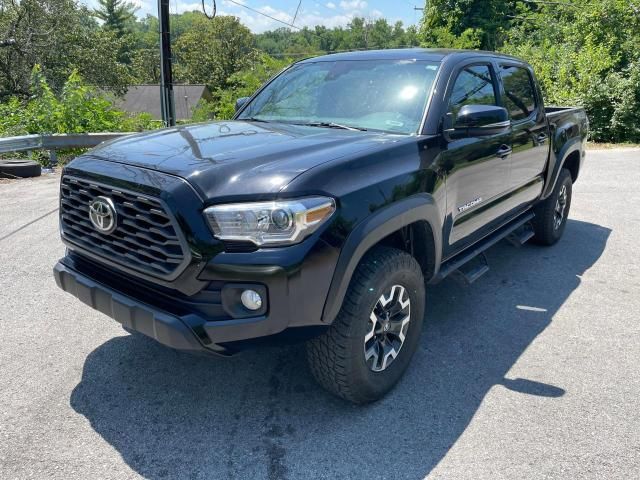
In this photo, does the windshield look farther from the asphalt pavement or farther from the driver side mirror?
the asphalt pavement

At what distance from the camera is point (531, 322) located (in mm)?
4012

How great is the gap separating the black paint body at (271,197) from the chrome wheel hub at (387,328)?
371 millimetres

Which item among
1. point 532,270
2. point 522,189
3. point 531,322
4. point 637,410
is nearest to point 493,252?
point 532,270

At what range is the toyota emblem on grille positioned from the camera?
2.59 metres

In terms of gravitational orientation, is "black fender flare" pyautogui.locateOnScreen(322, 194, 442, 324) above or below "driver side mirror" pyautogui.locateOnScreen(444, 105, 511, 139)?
below

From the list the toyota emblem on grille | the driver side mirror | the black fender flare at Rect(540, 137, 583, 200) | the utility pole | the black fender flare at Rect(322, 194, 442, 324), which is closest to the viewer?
the black fender flare at Rect(322, 194, 442, 324)

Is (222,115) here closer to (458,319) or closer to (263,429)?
(458,319)

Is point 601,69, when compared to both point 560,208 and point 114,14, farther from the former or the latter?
point 114,14

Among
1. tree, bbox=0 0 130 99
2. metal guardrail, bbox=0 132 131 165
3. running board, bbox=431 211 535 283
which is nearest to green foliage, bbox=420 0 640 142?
running board, bbox=431 211 535 283

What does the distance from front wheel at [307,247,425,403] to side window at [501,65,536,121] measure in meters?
2.16

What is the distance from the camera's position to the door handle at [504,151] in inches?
156

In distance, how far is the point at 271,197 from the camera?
2.36 metres

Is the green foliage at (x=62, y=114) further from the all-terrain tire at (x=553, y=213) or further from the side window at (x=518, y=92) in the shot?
the all-terrain tire at (x=553, y=213)

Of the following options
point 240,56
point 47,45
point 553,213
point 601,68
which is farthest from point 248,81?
point 240,56
